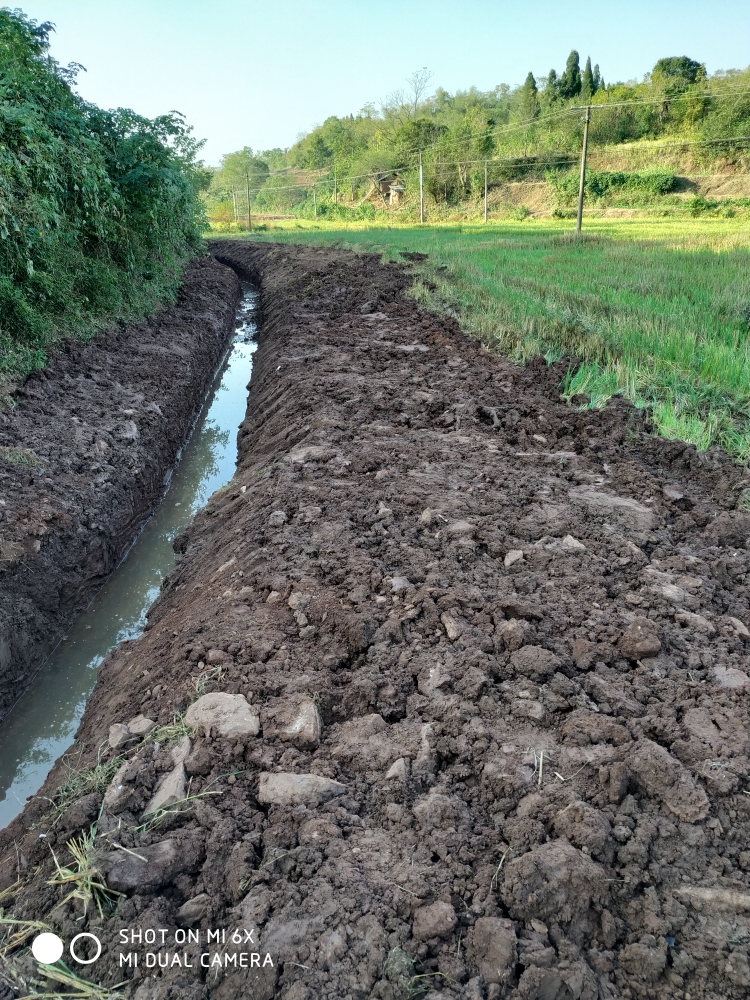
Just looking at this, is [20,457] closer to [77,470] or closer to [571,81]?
[77,470]

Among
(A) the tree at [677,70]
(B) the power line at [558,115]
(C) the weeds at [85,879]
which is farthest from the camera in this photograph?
(A) the tree at [677,70]

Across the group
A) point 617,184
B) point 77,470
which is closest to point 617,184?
point 617,184

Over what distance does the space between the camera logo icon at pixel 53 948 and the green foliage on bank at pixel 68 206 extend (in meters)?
5.77

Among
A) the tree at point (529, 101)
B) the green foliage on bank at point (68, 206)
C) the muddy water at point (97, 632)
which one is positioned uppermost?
the tree at point (529, 101)

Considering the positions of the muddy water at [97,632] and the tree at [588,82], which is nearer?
the muddy water at [97,632]

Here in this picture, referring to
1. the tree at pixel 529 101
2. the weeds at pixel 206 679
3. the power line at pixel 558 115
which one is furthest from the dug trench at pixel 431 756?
the tree at pixel 529 101

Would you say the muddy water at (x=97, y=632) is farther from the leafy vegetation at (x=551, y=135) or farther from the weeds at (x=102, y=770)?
the leafy vegetation at (x=551, y=135)

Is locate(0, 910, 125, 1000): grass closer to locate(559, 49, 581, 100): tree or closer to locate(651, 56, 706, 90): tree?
locate(651, 56, 706, 90): tree

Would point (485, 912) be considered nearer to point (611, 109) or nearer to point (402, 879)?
point (402, 879)

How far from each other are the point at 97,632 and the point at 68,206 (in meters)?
6.49

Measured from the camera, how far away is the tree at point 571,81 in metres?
57.8

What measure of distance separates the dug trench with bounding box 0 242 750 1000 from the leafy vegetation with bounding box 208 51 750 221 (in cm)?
3087

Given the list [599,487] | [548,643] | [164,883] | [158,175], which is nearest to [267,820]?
[164,883]

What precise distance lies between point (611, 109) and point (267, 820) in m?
55.2
